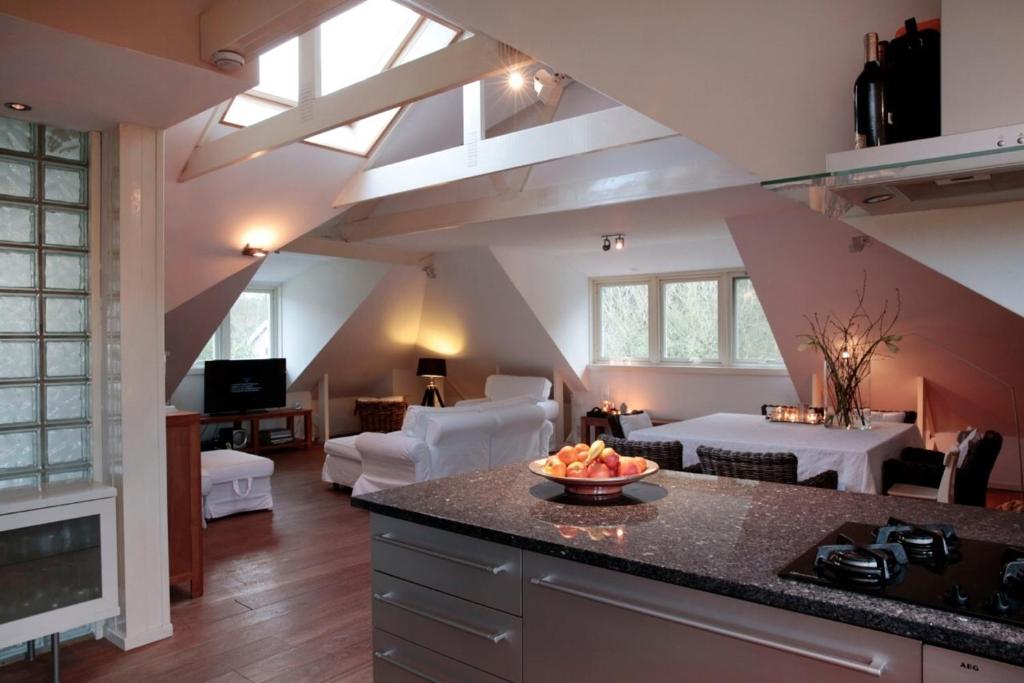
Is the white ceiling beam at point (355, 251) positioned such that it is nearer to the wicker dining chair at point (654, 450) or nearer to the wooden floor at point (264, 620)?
the wooden floor at point (264, 620)

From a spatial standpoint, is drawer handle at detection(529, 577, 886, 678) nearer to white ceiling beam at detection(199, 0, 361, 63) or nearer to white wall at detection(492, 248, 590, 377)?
white ceiling beam at detection(199, 0, 361, 63)

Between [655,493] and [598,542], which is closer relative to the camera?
[598,542]

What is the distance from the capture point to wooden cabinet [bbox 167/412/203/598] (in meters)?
3.69

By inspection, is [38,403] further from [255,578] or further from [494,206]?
[494,206]

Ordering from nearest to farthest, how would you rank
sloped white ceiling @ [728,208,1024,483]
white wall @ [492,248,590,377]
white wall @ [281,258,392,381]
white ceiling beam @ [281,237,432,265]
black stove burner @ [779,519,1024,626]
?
1. black stove burner @ [779,519,1024,626]
2. sloped white ceiling @ [728,208,1024,483]
3. white ceiling beam @ [281,237,432,265]
4. white wall @ [492,248,590,377]
5. white wall @ [281,258,392,381]

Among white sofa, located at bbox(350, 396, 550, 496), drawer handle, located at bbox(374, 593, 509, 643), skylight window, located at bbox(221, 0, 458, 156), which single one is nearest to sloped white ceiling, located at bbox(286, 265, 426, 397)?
white sofa, located at bbox(350, 396, 550, 496)

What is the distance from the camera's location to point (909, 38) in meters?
1.58

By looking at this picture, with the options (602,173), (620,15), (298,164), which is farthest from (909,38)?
(298,164)

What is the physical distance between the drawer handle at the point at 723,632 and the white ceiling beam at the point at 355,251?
5.32 metres

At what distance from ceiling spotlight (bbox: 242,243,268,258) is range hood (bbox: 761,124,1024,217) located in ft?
15.9

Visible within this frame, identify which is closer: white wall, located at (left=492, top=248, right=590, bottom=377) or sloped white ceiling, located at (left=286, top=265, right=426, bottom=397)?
white wall, located at (left=492, top=248, right=590, bottom=377)

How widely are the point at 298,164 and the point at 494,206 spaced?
5.10ft

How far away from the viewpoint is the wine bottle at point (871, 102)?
160cm

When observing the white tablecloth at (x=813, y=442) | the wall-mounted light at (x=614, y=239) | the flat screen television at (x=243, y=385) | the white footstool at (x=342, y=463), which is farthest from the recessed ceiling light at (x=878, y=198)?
the flat screen television at (x=243, y=385)
